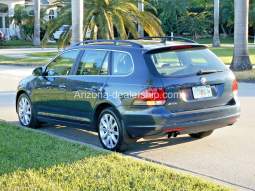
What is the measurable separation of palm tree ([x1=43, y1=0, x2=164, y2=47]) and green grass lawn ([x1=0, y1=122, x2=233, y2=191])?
16059 millimetres

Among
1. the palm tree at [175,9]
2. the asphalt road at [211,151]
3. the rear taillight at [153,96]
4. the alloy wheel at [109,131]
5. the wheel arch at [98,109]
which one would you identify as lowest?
the asphalt road at [211,151]

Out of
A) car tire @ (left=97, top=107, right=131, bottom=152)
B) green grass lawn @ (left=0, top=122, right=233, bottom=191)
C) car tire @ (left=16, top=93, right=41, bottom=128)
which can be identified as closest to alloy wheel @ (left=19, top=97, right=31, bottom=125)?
car tire @ (left=16, top=93, right=41, bottom=128)

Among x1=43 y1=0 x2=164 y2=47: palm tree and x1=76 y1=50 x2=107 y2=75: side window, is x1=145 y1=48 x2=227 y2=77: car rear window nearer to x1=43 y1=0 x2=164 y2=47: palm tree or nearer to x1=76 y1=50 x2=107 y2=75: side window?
x1=76 y1=50 x2=107 y2=75: side window

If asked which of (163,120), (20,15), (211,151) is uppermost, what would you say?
(20,15)

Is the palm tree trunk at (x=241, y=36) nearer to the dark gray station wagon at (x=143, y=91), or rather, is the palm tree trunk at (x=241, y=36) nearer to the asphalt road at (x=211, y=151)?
the asphalt road at (x=211, y=151)

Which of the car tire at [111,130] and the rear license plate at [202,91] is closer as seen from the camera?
the rear license plate at [202,91]

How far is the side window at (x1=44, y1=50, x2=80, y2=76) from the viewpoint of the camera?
7.62m

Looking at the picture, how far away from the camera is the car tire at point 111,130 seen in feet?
21.1

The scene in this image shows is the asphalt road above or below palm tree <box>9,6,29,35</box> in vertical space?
below

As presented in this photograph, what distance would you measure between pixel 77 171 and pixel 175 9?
45.6m

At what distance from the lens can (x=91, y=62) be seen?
7.18m

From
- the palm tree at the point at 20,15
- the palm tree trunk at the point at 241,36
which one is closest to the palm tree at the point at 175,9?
→ the palm tree at the point at 20,15

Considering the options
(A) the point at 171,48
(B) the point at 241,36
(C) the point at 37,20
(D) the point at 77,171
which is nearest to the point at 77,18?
(B) the point at 241,36

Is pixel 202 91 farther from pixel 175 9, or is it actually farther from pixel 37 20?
pixel 175 9
